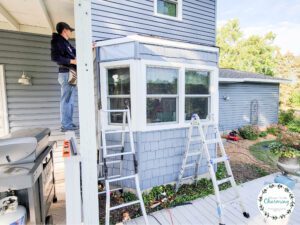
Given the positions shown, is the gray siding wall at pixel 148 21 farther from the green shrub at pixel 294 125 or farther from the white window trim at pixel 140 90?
the green shrub at pixel 294 125

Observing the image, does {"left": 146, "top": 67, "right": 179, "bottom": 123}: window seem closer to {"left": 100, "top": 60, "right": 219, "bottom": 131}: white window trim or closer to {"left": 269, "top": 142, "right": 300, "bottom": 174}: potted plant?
{"left": 100, "top": 60, "right": 219, "bottom": 131}: white window trim

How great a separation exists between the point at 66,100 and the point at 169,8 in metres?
4.67

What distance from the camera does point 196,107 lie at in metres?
4.61

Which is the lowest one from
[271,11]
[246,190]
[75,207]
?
[246,190]

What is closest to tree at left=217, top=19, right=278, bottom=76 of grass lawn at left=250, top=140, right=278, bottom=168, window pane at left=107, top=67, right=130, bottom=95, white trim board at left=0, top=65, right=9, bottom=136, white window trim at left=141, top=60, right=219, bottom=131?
grass lawn at left=250, top=140, right=278, bottom=168

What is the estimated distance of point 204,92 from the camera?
471 centimetres

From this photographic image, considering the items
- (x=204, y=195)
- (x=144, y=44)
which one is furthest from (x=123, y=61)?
(x=204, y=195)

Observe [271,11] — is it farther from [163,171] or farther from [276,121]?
[163,171]

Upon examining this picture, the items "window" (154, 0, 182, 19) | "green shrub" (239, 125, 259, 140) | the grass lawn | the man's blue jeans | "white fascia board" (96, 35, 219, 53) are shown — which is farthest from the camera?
"green shrub" (239, 125, 259, 140)

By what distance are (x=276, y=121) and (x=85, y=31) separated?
45.2 ft

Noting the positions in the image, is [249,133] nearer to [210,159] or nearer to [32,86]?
[210,159]

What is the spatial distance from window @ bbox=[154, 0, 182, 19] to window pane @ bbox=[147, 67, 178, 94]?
2.49 m

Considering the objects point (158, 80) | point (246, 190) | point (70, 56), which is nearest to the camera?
point (70, 56)

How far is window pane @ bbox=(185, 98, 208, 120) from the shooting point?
4.47 m
